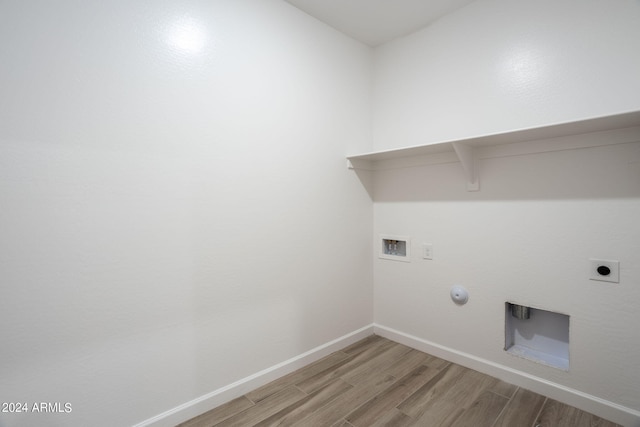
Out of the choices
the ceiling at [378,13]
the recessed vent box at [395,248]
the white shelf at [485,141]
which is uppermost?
the ceiling at [378,13]

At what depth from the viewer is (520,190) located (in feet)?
5.95

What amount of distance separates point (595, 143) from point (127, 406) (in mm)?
2695

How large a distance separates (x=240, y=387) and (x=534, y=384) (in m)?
1.77

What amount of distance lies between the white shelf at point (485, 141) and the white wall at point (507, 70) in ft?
0.30

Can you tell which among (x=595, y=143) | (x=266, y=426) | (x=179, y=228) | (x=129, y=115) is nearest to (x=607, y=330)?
(x=595, y=143)

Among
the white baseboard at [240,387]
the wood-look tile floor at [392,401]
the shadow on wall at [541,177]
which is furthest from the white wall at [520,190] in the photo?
the white baseboard at [240,387]

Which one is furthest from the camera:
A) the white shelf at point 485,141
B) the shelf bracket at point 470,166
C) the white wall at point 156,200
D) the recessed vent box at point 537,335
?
the shelf bracket at point 470,166

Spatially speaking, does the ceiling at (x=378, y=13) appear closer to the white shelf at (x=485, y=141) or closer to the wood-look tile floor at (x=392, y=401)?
the white shelf at (x=485, y=141)

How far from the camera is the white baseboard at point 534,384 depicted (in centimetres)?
150

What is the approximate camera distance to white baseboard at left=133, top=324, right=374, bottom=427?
1497 mm

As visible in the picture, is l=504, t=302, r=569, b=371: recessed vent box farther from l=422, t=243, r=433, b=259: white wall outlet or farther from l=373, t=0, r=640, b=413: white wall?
l=422, t=243, r=433, b=259: white wall outlet

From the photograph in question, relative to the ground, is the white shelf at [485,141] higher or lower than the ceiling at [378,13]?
lower

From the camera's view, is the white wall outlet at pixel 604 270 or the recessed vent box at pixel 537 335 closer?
the white wall outlet at pixel 604 270

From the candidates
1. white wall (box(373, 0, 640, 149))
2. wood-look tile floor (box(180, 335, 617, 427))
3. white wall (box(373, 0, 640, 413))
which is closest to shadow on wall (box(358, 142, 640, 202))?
white wall (box(373, 0, 640, 413))
